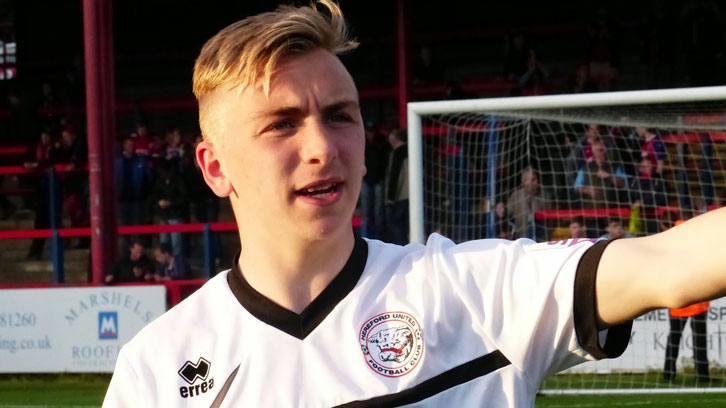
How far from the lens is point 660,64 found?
48.8ft

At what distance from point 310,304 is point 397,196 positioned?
8.51 meters

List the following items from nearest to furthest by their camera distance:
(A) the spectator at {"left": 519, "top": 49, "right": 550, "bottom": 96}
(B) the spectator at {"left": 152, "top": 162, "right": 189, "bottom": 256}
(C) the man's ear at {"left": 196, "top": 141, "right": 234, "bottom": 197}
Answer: (C) the man's ear at {"left": 196, "top": 141, "right": 234, "bottom": 197} → (B) the spectator at {"left": 152, "top": 162, "right": 189, "bottom": 256} → (A) the spectator at {"left": 519, "top": 49, "right": 550, "bottom": 96}

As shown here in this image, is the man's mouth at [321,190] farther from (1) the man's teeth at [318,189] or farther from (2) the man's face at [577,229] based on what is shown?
(2) the man's face at [577,229]

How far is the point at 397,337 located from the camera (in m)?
2.13

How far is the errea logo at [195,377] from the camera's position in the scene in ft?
7.10

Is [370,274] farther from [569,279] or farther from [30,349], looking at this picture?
[30,349]

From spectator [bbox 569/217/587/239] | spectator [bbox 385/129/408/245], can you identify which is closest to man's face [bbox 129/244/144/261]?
spectator [bbox 385/129/408/245]

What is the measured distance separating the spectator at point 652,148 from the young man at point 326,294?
24.9 ft

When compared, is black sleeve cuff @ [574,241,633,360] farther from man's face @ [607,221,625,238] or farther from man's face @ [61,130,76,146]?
man's face @ [61,130,76,146]

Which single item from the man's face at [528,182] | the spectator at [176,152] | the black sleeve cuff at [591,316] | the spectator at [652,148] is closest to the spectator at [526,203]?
the man's face at [528,182]

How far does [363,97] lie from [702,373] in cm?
778

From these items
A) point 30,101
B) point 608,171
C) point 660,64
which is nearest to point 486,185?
point 608,171

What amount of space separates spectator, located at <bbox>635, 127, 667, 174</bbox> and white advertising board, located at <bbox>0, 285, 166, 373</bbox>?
14.0 ft

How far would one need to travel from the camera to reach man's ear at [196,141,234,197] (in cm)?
233
